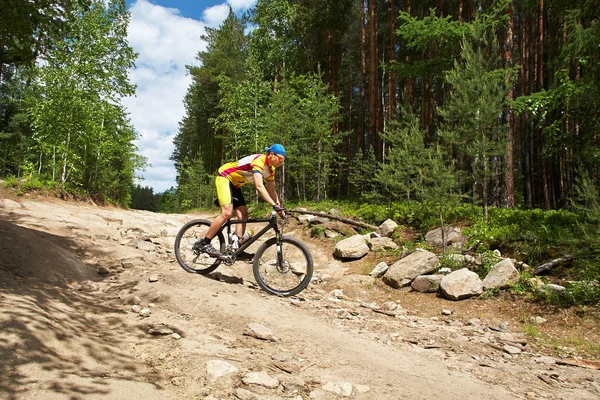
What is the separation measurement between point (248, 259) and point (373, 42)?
601 inches

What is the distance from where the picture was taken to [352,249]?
30.2 ft

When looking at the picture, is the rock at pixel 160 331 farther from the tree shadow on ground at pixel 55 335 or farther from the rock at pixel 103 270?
the rock at pixel 103 270

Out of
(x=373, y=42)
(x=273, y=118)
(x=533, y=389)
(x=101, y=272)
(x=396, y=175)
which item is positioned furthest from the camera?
(x=373, y=42)

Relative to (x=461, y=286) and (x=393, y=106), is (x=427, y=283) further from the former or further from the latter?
(x=393, y=106)

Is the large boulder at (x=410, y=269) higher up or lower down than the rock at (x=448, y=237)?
lower down

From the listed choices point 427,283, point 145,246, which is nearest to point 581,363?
point 427,283

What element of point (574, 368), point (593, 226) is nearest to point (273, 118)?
point (593, 226)

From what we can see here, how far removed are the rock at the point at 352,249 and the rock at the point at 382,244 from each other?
19cm

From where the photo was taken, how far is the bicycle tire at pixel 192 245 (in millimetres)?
6113

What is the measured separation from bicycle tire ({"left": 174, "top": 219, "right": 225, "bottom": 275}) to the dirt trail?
0.31 metres

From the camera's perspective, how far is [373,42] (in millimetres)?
18156

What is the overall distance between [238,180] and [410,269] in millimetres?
4291

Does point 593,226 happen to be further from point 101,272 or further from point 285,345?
point 101,272

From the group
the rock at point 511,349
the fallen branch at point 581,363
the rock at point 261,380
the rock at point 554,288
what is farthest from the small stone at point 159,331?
the rock at point 554,288
